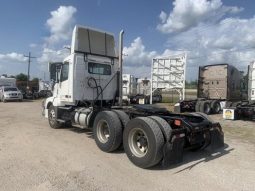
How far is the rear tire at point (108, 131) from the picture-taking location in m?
7.12

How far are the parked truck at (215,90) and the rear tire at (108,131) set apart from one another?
10812 mm

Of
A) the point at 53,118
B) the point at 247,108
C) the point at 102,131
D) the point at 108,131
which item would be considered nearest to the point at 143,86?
the point at 247,108

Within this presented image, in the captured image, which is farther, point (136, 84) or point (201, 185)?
point (136, 84)

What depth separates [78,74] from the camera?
976 centimetres

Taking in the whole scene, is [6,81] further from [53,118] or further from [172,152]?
[172,152]

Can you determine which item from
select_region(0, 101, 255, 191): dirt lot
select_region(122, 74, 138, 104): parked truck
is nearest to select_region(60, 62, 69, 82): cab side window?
select_region(0, 101, 255, 191): dirt lot

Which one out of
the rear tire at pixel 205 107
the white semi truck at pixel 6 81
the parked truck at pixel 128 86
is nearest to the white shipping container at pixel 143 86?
the parked truck at pixel 128 86

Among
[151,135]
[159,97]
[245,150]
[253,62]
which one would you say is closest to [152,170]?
[151,135]

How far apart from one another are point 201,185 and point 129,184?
1.26 m

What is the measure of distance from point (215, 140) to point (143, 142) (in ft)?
6.60

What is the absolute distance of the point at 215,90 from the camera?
19.2m

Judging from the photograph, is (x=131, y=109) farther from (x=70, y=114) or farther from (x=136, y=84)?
(x=136, y=84)

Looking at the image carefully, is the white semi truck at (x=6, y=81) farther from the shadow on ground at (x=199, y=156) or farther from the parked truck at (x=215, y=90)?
the shadow on ground at (x=199, y=156)

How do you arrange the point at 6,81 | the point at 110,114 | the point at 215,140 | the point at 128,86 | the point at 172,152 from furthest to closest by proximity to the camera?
the point at 6,81 < the point at 128,86 < the point at 110,114 < the point at 215,140 < the point at 172,152
